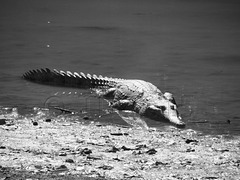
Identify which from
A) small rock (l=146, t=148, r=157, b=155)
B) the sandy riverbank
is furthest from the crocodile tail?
→ small rock (l=146, t=148, r=157, b=155)

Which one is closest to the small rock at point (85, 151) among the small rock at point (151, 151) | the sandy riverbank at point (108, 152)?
the sandy riverbank at point (108, 152)

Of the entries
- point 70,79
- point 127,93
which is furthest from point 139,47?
point 127,93

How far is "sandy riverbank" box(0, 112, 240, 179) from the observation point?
17.0 feet

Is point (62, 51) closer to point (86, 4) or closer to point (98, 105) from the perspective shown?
point (98, 105)

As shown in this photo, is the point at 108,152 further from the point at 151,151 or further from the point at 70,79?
the point at 70,79

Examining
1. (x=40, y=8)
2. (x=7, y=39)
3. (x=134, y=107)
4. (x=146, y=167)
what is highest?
(x=40, y=8)

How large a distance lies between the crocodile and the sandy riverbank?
2.16 ft

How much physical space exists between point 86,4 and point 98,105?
49.8 feet

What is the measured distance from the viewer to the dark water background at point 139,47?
8.96 meters

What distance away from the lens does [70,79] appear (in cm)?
990

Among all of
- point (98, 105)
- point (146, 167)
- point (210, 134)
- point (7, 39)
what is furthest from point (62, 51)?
point (146, 167)

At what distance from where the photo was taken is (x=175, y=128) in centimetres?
739

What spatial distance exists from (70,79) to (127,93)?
1.44 metres

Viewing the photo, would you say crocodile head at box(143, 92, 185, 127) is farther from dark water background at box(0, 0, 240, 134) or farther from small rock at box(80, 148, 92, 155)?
small rock at box(80, 148, 92, 155)
